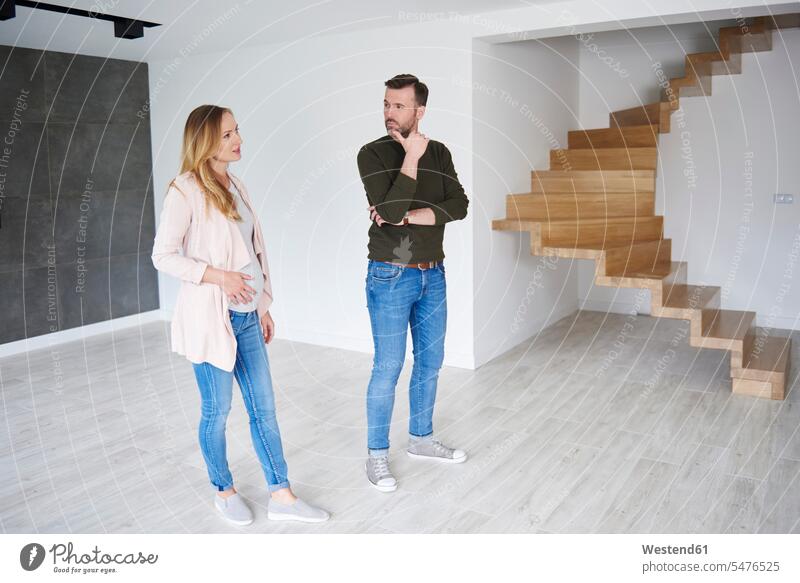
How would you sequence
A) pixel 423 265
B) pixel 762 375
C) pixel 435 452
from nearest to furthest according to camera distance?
pixel 423 265
pixel 435 452
pixel 762 375

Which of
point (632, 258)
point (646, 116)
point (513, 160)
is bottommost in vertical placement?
point (632, 258)

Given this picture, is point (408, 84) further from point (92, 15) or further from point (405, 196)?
point (92, 15)

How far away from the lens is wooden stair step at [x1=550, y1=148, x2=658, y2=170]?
496 centimetres

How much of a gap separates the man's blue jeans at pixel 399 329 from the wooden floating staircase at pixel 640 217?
154cm

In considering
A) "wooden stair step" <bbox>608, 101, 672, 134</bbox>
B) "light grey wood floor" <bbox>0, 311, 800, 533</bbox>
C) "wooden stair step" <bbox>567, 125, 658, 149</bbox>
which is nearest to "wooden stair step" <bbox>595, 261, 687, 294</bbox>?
"light grey wood floor" <bbox>0, 311, 800, 533</bbox>

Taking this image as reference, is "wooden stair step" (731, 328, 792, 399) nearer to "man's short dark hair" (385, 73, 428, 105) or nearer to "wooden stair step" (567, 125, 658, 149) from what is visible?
"wooden stair step" (567, 125, 658, 149)

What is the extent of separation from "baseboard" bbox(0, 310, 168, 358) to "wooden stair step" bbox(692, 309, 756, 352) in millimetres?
3831

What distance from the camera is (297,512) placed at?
2.50m

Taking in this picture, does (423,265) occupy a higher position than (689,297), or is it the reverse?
(423,265)

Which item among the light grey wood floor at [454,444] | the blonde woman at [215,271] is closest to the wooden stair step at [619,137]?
the light grey wood floor at [454,444]

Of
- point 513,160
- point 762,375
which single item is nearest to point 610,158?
point 513,160

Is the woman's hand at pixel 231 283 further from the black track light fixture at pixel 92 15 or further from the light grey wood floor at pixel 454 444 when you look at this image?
the black track light fixture at pixel 92 15

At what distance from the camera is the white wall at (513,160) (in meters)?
4.27

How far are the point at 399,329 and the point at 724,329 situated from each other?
2.11 meters
